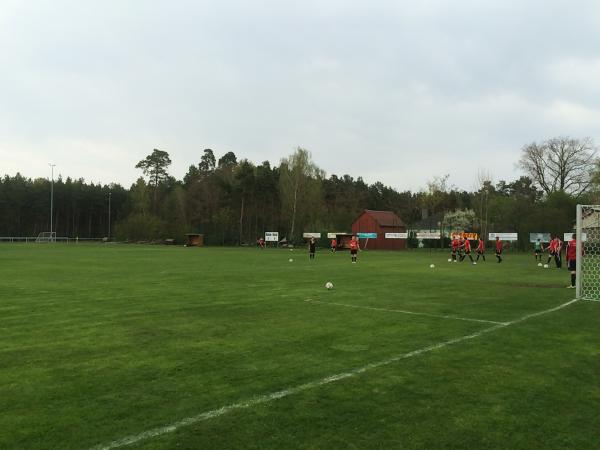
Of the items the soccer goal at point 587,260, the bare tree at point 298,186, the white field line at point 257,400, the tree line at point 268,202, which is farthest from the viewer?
the bare tree at point 298,186

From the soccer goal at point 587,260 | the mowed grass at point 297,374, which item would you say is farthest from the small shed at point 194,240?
the mowed grass at point 297,374

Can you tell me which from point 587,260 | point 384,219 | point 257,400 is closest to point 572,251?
point 587,260

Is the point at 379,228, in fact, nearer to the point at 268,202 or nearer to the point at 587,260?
the point at 268,202

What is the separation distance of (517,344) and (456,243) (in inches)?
1129

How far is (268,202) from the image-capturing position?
8506 centimetres

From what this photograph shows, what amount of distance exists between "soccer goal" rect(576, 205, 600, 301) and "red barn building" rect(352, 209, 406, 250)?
139ft

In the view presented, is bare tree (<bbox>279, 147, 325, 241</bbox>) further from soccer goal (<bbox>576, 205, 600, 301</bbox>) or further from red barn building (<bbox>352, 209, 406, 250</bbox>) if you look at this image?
soccer goal (<bbox>576, 205, 600, 301</bbox>)

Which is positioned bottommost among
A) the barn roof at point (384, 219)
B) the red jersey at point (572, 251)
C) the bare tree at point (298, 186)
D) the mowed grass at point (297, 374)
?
the mowed grass at point (297, 374)

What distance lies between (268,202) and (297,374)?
79404 mm

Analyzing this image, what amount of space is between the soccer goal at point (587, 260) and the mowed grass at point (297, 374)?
2.56 meters

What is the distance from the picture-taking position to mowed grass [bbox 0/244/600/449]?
14.2 feet

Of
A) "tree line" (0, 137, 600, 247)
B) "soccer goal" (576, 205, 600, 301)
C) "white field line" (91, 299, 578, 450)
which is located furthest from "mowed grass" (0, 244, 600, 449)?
"tree line" (0, 137, 600, 247)

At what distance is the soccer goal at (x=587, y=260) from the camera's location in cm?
1441

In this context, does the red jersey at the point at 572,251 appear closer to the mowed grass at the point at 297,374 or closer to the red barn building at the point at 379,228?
the mowed grass at the point at 297,374
